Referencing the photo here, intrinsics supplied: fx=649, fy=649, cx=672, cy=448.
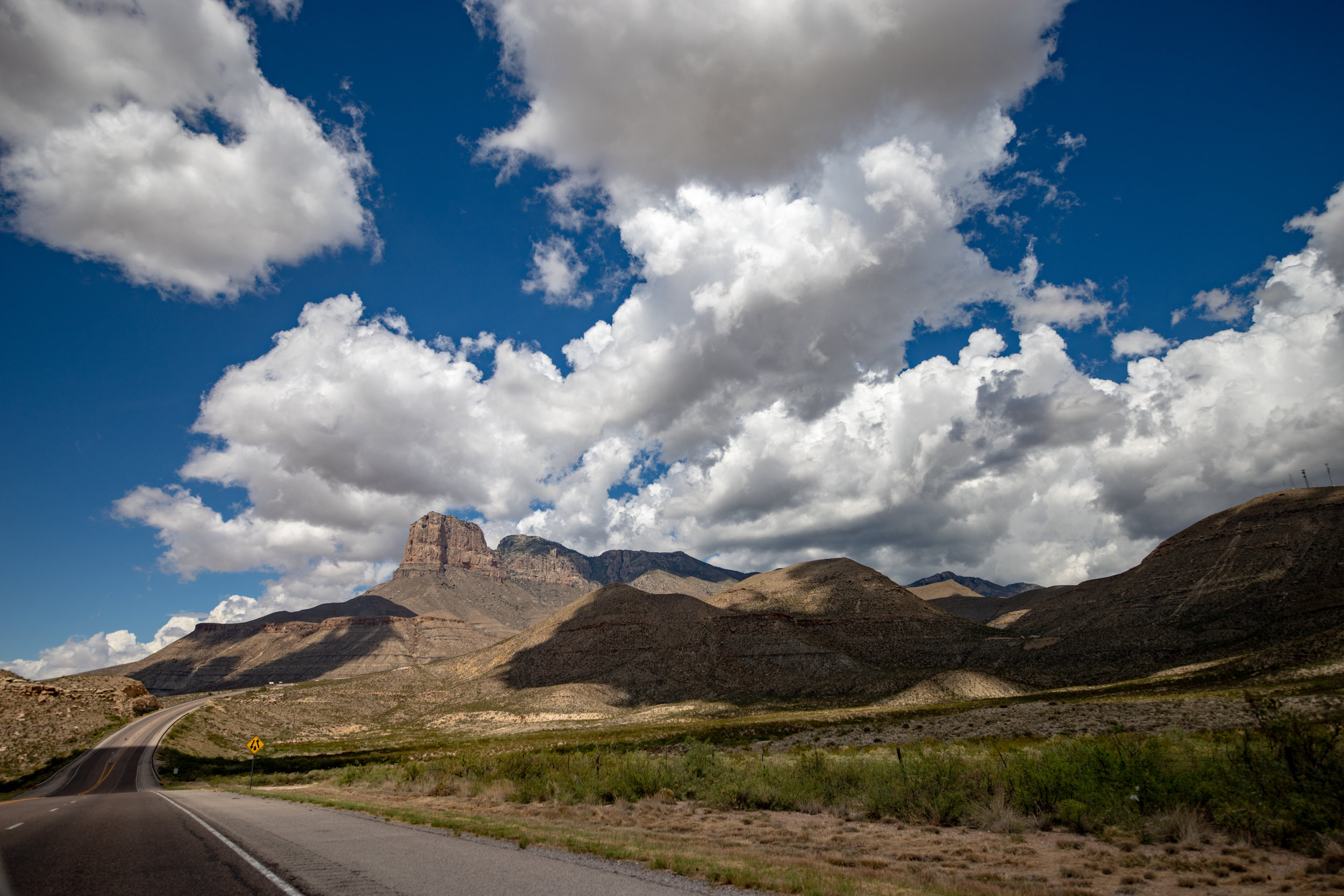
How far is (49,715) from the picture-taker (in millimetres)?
75875

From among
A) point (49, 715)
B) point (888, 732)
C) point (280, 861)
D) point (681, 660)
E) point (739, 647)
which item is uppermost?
point (49, 715)

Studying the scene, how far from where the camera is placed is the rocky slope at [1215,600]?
9088 centimetres

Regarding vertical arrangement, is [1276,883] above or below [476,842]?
below

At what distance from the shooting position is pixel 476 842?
1555 cm

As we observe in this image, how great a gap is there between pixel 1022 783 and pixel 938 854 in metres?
6.49

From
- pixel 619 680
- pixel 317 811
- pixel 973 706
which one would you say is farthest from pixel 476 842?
pixel 619 680

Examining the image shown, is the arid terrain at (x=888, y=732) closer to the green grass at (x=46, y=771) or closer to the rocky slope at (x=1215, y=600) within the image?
the rocky slope at (x=1215, y=600)

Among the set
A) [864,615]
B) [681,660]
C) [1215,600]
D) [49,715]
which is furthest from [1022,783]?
[864,615]

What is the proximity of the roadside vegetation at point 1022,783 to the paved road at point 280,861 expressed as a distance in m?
9.71

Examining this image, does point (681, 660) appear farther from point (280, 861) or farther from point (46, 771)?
point (280, 861)

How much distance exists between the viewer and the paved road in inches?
420

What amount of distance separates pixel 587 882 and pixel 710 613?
464ft

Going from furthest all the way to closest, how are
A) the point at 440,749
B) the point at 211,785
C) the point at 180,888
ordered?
the point at 440,749, the point at 211,785, the point at 180,888

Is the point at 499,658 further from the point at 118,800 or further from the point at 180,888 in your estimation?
the point at 180,888
